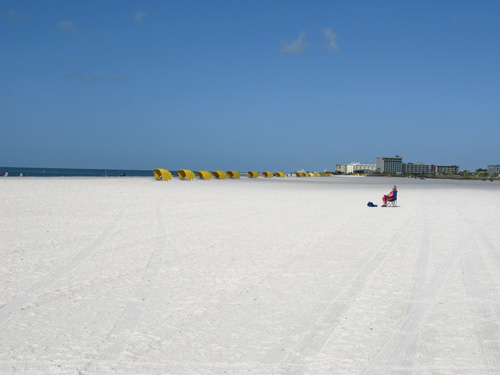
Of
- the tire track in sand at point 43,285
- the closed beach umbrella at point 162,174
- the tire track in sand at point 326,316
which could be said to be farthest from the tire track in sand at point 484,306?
the closed beach umbrella at point 162,174

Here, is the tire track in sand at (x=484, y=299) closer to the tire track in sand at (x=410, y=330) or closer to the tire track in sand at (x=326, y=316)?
the tire track in sand at (x=410, y=330)

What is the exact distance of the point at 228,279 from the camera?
5.05 meters

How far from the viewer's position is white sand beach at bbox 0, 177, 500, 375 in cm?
299

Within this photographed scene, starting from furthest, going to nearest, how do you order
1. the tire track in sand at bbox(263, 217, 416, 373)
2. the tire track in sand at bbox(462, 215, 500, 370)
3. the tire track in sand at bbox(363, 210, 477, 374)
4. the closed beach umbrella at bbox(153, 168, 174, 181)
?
1. the closed beach umbrella at bbox(153, 168, 174, 181)
2. the tire track in sand at bbox(462, 215, 500, 370)
3. the tire track in sand at bbox(263, 217, 416, 373)
4. the tire track in sand at bbox(363, 210, 477, 374)

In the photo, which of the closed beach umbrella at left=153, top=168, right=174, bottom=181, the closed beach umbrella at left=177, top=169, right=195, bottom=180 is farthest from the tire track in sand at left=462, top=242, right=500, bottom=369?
the closed beach umbrella at left=177, top=169, right=195, bottom=180

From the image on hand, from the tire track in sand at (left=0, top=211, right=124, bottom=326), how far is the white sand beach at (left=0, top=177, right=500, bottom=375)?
24 mm

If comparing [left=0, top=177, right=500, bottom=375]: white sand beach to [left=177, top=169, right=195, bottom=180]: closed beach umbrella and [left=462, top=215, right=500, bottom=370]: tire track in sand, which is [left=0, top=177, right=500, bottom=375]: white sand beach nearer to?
[left=462, top=215, right=500, bottom=370]: tire track in sand

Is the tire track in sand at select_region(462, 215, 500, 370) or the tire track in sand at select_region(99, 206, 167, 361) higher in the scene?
the tire track in sand at select_region(462, 215, 500, 370)

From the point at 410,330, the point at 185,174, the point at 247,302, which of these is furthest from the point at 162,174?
the point at 410,330

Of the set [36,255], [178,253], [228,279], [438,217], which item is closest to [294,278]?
[228,279]

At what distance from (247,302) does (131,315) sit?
41.8 inches

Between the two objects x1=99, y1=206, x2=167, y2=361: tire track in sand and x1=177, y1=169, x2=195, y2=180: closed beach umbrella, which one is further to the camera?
x1=177, y1=169, x2=195, y2=180: closed beach umbrella

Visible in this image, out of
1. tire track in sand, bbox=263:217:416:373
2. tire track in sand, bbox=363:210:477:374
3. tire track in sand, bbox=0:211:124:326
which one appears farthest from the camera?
tire track in sand, bbox=0:211:124:326

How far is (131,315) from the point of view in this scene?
12.4ft
